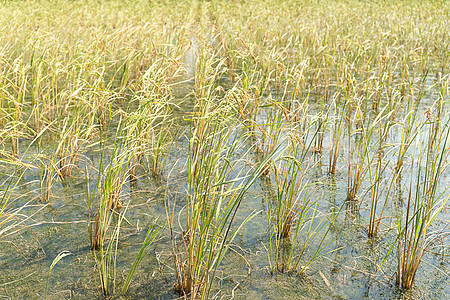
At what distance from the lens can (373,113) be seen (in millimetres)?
4234

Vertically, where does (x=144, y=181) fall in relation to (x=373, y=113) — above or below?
below

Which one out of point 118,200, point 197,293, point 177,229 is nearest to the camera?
point 197,293

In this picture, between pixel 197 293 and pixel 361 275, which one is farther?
pixel 361 275

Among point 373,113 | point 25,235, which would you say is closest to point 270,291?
point 25,235

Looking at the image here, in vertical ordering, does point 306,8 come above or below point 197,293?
above

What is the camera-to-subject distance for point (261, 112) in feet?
14.0

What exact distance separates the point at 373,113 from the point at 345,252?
8.05 feet

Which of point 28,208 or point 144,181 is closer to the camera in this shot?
point 28,208

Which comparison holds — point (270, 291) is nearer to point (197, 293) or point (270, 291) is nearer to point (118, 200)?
point (197, 293)

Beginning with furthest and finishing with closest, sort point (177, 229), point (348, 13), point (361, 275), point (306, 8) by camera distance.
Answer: point (306, 8), point (348, 13), point (177, 229), point (361, 275)

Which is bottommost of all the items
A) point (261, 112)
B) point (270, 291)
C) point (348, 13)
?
point (270, 291)

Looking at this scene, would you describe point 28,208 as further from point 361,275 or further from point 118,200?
point 361,275

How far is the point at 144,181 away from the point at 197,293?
1259mm

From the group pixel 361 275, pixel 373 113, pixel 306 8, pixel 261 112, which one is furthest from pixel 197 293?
pixel 306 8
